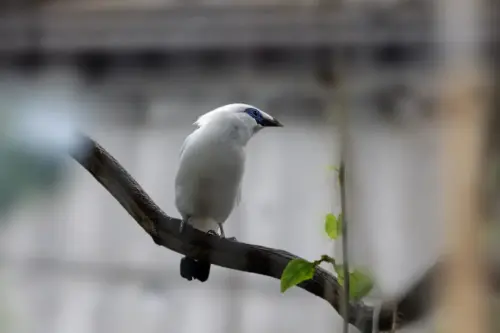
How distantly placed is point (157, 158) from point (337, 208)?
0.21 metres

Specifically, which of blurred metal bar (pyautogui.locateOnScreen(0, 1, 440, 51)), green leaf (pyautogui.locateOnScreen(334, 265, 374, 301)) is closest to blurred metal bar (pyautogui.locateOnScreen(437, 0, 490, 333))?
green leaf (pyautogui.locateOnScreen(334, 265, 374, 301))

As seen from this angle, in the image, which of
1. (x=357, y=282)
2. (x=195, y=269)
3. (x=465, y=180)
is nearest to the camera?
(x=465, y=180)

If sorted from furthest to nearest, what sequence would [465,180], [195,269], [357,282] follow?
1. [195,269]
2. [357,282]
3. [465,180]

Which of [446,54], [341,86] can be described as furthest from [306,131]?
[446,54]

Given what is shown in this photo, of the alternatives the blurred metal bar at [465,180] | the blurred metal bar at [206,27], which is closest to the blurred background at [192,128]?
the blurred metal bar at [206,27]

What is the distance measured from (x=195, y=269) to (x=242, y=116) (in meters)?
0.17

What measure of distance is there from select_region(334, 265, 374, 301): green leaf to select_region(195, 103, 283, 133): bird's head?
0.18 meters

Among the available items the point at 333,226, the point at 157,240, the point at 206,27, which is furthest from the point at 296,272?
the point at 206,27

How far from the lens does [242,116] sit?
0.63m

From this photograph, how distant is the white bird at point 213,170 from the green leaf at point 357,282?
14 cm

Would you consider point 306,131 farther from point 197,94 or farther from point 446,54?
point 446,54

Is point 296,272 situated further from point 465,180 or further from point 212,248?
point 465,180

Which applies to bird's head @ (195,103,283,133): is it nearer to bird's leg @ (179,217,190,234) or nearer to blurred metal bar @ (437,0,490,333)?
bird's leg @ (179,217,190,234)

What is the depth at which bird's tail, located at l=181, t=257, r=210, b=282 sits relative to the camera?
0.63 m
